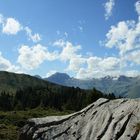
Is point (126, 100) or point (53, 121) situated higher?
point (126, 100)

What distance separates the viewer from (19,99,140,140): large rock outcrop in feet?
77.8

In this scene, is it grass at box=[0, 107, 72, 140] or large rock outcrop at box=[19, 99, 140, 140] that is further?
grass at box=[0, 107, 72, 140]

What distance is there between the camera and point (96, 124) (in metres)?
26.5

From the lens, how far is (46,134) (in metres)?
30.4

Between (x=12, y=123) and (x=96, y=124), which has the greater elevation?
(x=96, y=124)

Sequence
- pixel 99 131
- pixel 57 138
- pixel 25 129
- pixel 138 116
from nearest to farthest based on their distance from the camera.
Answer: pixel 138 116 → pixel 99 131 → pixel 57 138 → pixel 25 129

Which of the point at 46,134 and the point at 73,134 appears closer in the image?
the point at 73,134

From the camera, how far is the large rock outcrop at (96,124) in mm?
23717

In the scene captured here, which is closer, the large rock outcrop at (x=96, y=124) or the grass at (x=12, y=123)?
the large rock outcrop at (x=96, y=124)

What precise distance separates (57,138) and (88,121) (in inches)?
132

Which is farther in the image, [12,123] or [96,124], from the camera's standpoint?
[12,123]

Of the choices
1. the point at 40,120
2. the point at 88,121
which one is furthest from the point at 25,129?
the point at 88,121

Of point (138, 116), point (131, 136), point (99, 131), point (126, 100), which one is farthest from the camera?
point (126, 100)

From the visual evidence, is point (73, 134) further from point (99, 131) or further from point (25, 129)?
point (25, 129)
